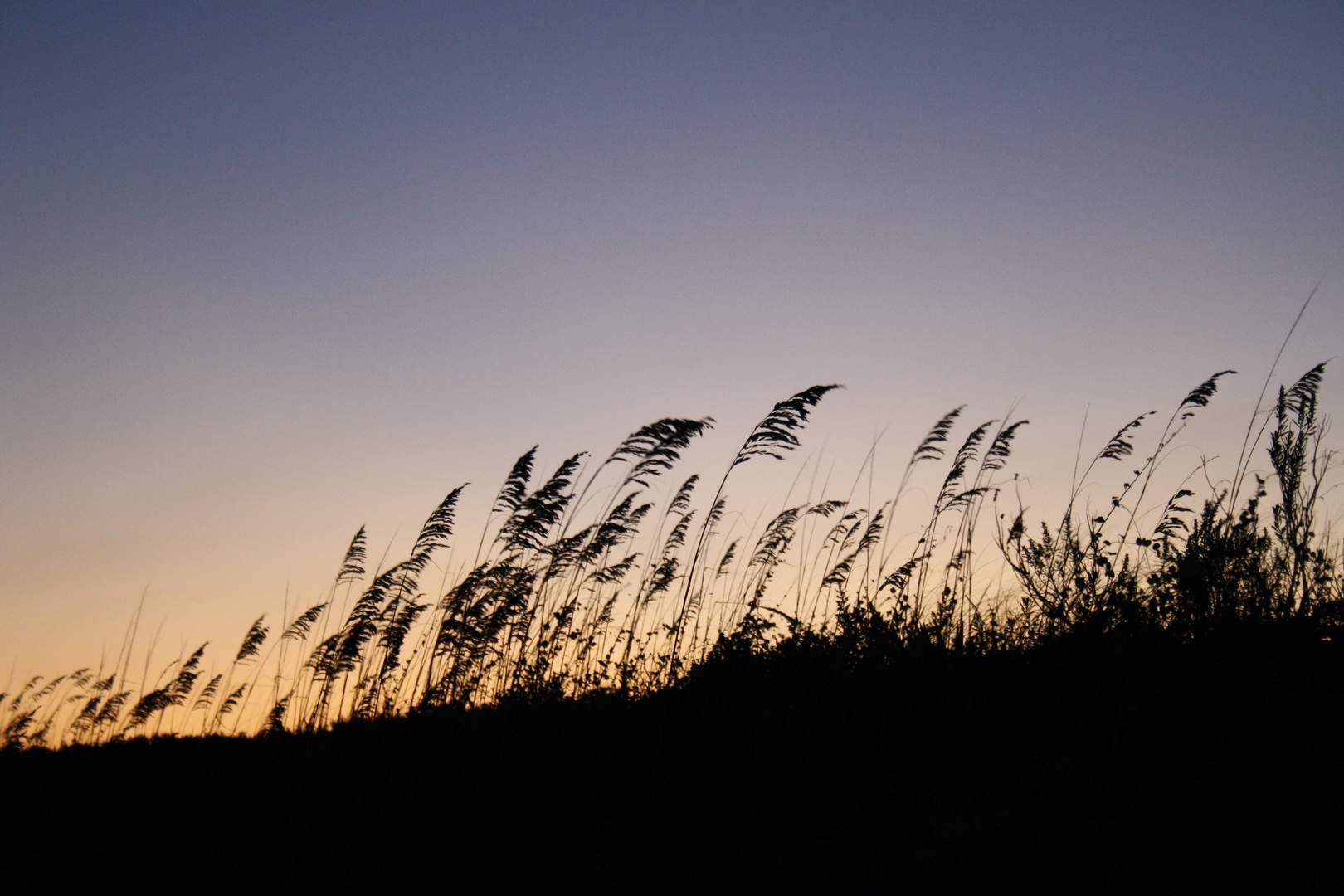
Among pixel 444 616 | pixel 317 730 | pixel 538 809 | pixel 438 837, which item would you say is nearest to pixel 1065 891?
pixel 538 809

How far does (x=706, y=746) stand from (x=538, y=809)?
973 mm

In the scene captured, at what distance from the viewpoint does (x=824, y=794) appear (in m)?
3.49

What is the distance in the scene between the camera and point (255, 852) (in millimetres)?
3662

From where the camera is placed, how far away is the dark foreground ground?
98.8 inches

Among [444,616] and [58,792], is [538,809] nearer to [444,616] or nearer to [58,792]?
[444,616]

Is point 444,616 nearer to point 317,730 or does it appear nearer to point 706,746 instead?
point 317,730

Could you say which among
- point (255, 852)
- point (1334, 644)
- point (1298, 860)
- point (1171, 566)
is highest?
point (1171, 566)

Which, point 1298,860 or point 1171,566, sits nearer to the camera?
point 1298,860

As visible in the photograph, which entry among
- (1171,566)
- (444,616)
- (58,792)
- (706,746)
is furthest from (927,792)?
(58,792)

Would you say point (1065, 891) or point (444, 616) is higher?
point (444, 616)

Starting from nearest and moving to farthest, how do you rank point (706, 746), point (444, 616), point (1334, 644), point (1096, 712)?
point (1096, 712) < point (1334, 644) < point (706, 746) < point (444, 616)

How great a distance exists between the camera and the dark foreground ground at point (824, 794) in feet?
8.23

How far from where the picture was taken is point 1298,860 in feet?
7.23

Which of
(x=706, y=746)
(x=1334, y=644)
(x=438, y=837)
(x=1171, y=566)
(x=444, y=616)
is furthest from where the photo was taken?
(x=444, y=616)
